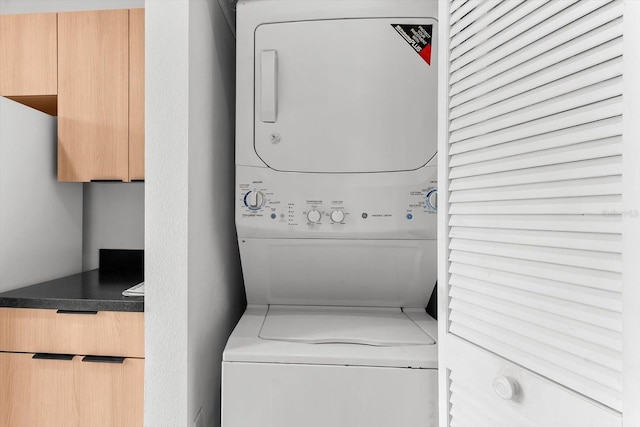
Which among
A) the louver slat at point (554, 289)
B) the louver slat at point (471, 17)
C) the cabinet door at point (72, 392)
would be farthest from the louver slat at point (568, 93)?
the cabinet door at point (72, 392)

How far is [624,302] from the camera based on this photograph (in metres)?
0.55

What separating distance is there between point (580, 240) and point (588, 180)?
0.11 meters

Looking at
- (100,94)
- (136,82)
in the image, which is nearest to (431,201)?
(136,82)

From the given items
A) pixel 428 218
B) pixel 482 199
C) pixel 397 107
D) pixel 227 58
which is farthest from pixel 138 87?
pixel 482 199

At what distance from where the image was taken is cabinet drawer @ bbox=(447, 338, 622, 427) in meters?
0.62

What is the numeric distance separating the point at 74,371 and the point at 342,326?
1.03 metres

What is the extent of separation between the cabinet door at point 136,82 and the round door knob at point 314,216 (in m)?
0.97

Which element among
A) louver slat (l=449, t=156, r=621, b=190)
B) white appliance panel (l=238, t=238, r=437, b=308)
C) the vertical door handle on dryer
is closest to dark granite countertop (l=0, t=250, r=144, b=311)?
white appliance panel (l=238, t=238, r=437, b=308)

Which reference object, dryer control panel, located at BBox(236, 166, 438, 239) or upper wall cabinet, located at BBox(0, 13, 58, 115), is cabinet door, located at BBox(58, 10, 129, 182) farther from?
dryer control panel, located at BBox(236, 166, 438, 239)

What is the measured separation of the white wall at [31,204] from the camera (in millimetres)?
1500

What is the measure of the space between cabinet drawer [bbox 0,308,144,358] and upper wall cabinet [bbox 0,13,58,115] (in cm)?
107

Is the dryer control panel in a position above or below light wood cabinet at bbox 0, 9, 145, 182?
below

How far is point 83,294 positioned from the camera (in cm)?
146

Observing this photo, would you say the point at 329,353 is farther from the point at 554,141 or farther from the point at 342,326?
the point at 554,141
